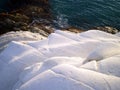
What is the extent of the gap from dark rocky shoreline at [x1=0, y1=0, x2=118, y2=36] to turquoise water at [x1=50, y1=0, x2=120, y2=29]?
105 centimetres

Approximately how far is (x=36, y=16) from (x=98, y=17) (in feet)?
22.5

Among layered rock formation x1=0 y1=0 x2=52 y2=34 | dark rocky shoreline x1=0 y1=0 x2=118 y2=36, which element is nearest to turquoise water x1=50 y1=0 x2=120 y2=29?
dark rocky shoreline x1=0 y1=0 x2=118 y2=36

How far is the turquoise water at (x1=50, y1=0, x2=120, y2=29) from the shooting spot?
23.8m

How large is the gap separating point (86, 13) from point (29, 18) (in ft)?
21.8

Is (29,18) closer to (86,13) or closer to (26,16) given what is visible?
(26,16)

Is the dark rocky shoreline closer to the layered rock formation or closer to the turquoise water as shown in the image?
the layered rock formation

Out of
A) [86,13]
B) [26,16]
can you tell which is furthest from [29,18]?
[86,13]

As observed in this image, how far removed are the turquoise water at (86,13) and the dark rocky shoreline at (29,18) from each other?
1.05 meters

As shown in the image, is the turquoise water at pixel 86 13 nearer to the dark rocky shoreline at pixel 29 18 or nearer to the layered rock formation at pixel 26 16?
the dark rocky shoreline at pixel 29 18

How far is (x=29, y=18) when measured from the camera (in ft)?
74.5

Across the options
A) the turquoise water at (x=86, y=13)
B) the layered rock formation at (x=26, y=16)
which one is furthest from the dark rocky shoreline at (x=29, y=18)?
the turquoise water at (x=86, y=13)

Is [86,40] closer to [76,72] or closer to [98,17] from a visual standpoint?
[76,72]

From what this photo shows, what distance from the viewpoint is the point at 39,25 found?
2138cm

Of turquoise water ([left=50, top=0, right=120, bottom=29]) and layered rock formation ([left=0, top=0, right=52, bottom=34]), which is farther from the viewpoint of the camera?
turquoise water ([left=50, top=0, right=120, bottom=29])
